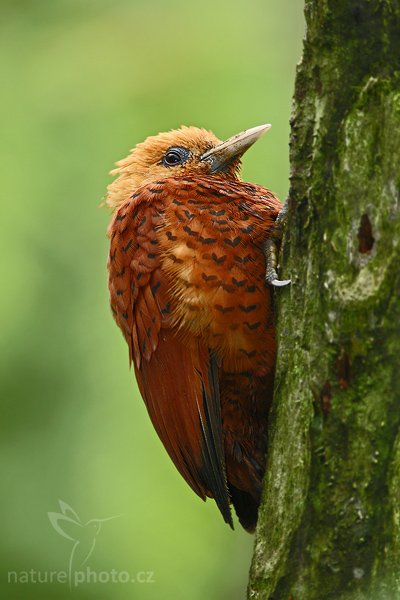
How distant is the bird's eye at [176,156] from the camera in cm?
442

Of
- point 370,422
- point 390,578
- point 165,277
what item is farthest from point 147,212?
point 390,578

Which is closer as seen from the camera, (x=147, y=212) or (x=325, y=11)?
(x=325, y=11)

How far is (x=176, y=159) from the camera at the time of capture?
14.6 feet

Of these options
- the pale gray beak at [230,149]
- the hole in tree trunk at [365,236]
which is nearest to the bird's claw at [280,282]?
the hole in tree trunk at [365,236]

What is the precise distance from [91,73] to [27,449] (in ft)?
7.61

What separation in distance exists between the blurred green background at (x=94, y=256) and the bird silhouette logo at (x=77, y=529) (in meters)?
0.03

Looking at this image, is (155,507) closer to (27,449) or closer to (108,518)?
(108,518)

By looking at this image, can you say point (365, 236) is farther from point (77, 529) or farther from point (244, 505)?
point (77, 529)

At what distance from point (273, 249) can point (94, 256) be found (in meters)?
1.84

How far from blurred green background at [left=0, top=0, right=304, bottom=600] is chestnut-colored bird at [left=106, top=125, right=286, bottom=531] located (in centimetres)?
87

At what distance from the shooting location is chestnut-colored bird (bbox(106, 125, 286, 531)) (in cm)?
332

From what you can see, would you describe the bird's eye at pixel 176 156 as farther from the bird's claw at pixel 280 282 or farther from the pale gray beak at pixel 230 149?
the bird's claw at pixel 280 282

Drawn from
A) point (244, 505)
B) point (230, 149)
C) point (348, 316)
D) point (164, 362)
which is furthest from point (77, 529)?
point (348, 316)

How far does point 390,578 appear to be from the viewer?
2.44 metres
